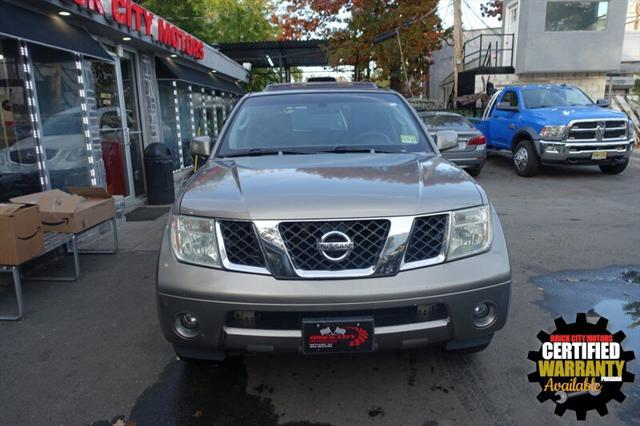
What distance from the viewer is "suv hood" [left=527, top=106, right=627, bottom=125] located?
10148 mm

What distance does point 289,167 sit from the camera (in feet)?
10.3

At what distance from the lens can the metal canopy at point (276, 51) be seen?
18034 mm

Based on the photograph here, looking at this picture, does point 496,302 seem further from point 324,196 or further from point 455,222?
point 324,196

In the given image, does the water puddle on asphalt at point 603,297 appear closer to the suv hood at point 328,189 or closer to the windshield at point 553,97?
the suv hood at point 328,189

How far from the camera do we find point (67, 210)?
4.70m

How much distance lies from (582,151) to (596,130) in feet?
1.64

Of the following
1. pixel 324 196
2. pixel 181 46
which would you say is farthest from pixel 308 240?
pixel 181 46

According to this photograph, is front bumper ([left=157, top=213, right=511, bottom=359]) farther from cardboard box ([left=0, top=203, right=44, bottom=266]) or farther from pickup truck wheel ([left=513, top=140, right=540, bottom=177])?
pickup truck wheel ([left=513, top=140, right=540, bottom=177])

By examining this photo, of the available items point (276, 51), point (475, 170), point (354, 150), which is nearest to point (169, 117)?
point (475, 170)

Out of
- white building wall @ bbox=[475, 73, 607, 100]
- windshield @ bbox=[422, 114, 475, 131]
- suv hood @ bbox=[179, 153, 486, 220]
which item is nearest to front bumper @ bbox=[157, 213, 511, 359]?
suv hood @ bbox=[179, 153, 486, 220]

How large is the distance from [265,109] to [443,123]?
838 centimetres

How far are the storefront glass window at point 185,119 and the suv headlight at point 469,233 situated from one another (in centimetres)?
984

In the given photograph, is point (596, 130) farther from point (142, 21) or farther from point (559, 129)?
point (142, 21)

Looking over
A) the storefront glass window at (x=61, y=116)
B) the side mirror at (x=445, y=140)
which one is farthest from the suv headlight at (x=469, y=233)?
the storefront glass window at (x=61, y=116)
